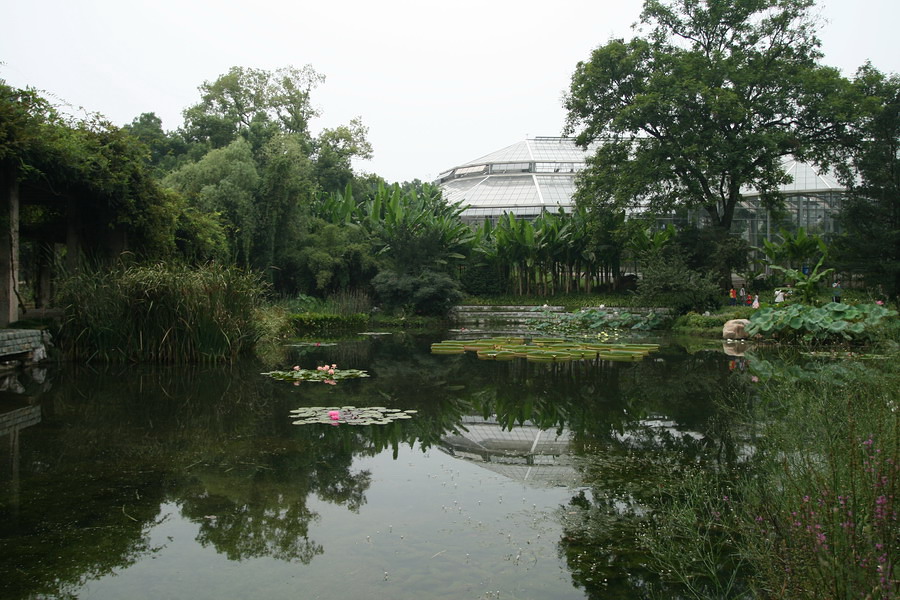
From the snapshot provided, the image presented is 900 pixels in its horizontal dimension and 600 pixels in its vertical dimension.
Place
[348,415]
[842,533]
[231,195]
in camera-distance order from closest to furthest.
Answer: [842,533], [348,415], [231,195]

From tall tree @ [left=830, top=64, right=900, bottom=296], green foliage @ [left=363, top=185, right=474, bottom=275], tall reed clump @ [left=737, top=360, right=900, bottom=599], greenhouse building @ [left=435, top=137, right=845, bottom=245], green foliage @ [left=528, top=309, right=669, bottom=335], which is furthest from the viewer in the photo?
greenhouse building @ [left=435, top=137, right=845, bottom=245]

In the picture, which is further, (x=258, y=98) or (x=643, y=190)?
(x=258, y=98)

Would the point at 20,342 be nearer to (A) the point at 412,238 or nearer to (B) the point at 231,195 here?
(B) the point at 231,195

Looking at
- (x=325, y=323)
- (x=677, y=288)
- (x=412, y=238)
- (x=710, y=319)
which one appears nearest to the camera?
(x=710, y=319)

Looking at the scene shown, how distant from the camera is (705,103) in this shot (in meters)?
21.2

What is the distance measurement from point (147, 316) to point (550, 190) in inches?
1120

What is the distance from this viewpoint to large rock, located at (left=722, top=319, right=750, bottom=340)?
15.9m

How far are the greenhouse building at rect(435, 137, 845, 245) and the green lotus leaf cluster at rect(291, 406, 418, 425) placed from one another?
20.1 m

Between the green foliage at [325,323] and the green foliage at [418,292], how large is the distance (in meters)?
2.36

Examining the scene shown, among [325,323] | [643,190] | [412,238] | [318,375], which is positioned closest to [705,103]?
[643,190]

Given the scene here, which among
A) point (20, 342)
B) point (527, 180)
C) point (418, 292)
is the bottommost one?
point (20, 342)

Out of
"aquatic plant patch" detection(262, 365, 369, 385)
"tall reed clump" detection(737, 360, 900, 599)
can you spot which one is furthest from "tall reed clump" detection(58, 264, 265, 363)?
"tall reed clump" detection(737, 360, 900, 599)

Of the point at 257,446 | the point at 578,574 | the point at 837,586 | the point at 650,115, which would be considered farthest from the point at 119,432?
the point at 650,115

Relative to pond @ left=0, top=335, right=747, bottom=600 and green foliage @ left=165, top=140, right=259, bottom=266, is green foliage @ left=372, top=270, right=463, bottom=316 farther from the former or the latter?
pond @ left=0, top=335, right=747, bottom=600
